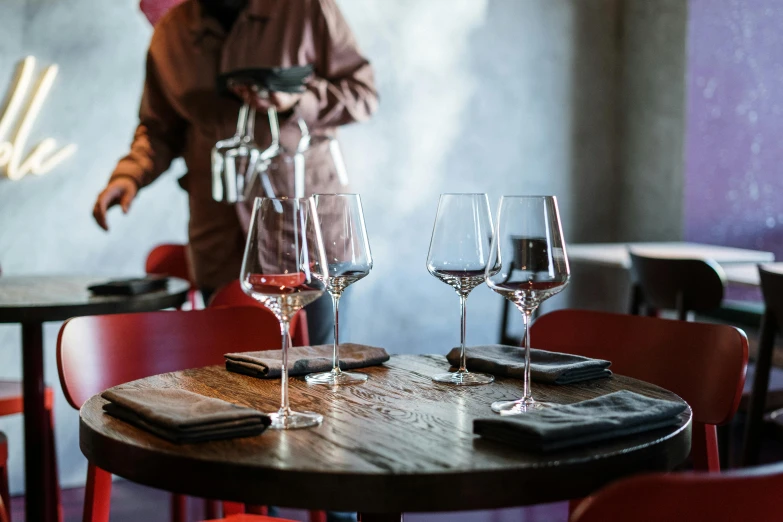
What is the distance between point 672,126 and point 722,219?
0.52m

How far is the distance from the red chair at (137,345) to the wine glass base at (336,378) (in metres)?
0.31

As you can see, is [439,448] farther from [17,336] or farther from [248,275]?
[17,336]

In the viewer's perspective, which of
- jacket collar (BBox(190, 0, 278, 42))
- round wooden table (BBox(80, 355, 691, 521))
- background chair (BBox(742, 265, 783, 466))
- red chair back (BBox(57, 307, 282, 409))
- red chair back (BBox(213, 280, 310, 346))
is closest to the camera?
round wooden table (BBox(80, 355, 691, 521))

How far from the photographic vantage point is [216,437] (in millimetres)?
939

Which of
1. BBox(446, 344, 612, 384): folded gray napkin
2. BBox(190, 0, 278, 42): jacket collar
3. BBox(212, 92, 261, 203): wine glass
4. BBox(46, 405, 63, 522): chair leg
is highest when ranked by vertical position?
BBox(190, 0, 278, 42): jacket collar

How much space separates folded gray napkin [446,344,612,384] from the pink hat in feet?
8.15

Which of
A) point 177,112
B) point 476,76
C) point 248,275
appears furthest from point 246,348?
point 476,76

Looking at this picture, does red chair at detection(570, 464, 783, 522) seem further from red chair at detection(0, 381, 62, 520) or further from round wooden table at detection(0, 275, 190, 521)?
red chair at detection(0, 381, 62, 520)

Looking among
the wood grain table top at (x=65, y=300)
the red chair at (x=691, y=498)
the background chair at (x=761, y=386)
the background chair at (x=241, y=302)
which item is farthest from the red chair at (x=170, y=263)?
the red chair at (x=691, y=498)

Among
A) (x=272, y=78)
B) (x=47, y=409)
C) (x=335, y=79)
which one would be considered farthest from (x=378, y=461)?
(x=47, y=409)

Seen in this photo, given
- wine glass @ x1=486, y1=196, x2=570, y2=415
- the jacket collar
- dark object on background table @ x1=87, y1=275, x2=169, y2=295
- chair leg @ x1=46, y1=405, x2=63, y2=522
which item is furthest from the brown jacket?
wine glass @ x1=486, y1=196, x2=570, y2=415

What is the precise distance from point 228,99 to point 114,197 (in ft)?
1.44

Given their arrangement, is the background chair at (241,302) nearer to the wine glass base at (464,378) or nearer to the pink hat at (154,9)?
the wine glass base at (464,378)

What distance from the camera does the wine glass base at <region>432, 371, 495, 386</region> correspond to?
125cm
